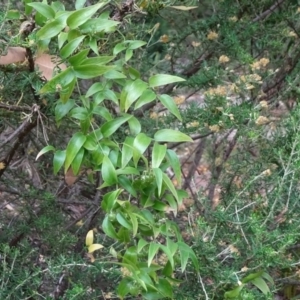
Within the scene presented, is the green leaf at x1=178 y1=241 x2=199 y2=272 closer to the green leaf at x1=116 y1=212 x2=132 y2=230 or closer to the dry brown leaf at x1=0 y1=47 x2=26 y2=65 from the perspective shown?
the green leaf at x1=116 y1=212 x2=132 y2=230

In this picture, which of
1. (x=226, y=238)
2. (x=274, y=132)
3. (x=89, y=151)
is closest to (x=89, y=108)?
(x=89, y=151)

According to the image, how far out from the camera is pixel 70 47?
1.25 meters

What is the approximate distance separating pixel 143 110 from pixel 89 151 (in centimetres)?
96

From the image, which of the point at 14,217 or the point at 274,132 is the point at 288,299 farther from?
the point at 14,217

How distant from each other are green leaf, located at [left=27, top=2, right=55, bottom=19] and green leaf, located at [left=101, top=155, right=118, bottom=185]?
32 centimetres

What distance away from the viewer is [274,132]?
73.3 inches

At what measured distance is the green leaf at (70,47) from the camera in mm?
1248

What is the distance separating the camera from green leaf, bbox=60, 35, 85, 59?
125cm

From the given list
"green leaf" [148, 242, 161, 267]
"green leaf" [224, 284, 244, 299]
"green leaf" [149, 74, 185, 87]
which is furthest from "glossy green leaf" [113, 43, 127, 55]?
"green leaf" [224, 284, 244, 299]

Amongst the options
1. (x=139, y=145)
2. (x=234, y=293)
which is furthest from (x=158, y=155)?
(x=234, y=293)

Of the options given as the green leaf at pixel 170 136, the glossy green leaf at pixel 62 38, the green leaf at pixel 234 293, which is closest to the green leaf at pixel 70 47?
the glossy green leaf at pixel 62 38

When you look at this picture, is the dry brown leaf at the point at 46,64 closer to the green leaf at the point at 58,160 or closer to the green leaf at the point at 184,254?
the green leaf at the point at 58,160

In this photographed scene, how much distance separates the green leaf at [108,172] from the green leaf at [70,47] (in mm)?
226

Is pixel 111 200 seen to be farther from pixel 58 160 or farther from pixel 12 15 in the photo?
pixel 12 15
